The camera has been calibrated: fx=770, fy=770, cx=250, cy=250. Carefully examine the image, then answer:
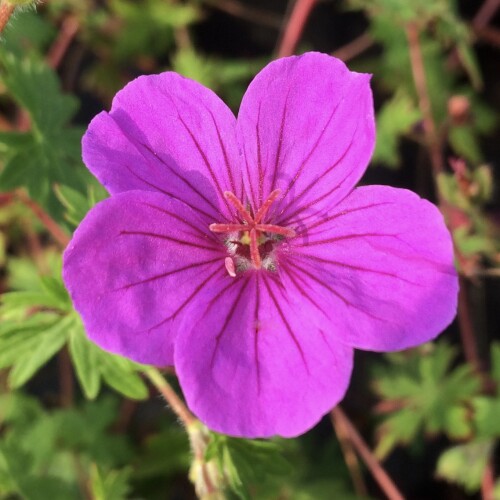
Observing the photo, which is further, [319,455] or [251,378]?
[319,455]

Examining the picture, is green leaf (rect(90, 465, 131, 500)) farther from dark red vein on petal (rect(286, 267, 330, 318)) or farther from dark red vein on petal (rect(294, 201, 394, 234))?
dark red vein on petal (rect(294, 201, 394, 234))

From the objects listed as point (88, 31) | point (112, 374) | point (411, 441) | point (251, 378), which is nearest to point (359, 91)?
point (251, 378)

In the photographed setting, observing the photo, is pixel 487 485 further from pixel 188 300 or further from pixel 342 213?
pixel 188 300

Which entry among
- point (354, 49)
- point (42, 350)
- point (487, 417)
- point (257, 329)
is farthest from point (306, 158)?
point (354, 49)

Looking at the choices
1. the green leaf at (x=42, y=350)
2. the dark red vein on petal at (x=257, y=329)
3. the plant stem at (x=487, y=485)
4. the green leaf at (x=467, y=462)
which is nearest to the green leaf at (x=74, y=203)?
the green leaf at (x=42, y=350)

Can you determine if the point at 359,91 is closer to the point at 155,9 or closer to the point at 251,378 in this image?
the point at 251,378
